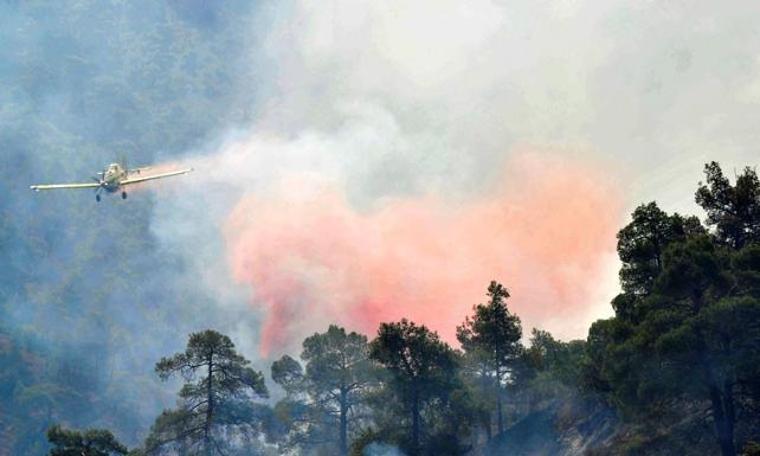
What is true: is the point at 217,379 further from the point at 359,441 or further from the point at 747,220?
the point at 747,220

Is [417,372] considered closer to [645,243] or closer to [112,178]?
[645,243]

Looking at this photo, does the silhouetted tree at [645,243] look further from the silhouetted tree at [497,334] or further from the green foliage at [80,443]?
the green foliage at [80,443]

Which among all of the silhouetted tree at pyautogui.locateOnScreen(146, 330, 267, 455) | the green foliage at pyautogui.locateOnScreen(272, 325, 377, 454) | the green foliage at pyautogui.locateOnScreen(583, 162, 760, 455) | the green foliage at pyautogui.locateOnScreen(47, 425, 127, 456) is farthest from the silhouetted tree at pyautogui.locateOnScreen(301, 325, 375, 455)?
the green foliage at pyautogui.locateOnScreen(583, 162, 760, 455)

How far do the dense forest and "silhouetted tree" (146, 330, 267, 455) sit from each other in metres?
0.15

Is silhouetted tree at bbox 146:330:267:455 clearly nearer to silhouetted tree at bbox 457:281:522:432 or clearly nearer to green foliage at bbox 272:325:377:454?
green foliage at bbox 272:325:377:454

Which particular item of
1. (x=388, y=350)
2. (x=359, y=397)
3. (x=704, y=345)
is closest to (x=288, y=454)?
(x=359, y=397)

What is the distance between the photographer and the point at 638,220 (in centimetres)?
5816

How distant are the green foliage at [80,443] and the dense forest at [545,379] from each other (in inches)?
4.8

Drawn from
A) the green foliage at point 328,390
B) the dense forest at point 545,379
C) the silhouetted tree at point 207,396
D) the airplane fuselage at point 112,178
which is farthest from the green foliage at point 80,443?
the airplane fuselage at point 112,178

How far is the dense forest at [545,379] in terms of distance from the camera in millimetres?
49531

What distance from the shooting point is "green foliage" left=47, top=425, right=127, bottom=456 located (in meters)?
64.8

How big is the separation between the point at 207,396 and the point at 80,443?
47.0 ft

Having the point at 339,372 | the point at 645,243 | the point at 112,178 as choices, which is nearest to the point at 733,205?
the point at 645,243

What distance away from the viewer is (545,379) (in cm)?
8400
